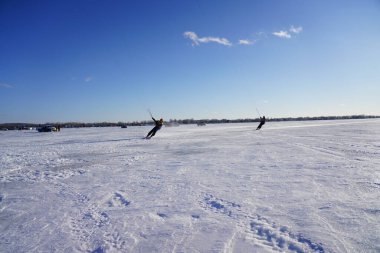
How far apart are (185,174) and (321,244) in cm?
385

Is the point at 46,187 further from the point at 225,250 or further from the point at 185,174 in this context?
the point at 225,250

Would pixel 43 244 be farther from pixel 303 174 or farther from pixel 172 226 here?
pixel 303 174

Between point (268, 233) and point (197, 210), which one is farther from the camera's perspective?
point (197, 210)

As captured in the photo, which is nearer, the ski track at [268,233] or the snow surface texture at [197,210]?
the ski track at [268,233]

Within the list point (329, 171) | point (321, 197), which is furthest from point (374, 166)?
point (321, 197)

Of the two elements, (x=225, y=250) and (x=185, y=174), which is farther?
(x=185, y=174)

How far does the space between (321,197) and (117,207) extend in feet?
9.58

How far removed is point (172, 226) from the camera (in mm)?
3383

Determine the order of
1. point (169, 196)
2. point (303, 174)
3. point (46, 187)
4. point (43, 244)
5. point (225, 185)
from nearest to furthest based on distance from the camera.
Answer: point (43, 244), point (169, 196), point (225, 185), point (46, 187), point (303, 174)

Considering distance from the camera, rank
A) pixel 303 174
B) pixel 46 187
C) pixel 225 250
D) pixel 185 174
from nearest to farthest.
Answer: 1. pixel 225 250
2. pixel 46 187
3. pixel 303 174
4. pixel 185 174

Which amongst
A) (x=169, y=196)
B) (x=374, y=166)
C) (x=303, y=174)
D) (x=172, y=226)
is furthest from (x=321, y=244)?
(x=374, y=166)

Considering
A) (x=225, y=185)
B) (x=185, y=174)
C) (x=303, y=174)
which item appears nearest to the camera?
(x=225, y=185)

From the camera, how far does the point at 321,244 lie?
2797 millimetres

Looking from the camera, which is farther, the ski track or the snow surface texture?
the snow surface texture
